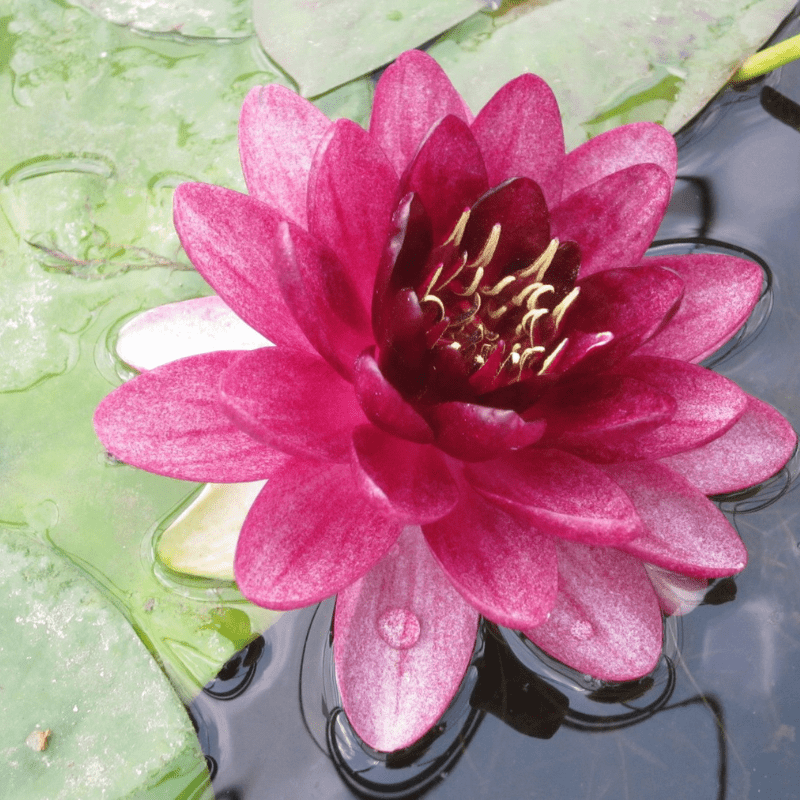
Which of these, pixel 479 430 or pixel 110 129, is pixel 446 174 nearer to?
pixel 479 430

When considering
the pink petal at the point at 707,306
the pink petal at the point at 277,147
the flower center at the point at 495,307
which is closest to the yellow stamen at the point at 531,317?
the flower center at the point at 495,307

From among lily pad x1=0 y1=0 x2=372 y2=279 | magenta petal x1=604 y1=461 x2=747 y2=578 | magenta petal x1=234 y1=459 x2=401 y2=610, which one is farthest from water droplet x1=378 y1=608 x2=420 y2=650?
lily pad x1=0 y1=0 x2=372 y2=279

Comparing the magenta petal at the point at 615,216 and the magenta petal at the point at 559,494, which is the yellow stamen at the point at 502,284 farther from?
the magenta petal at the point at 559,494

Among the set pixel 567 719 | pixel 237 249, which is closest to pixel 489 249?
pixel 237 249

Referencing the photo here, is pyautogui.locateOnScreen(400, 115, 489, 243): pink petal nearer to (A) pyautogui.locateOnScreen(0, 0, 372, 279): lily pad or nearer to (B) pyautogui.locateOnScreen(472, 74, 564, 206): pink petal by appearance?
(B) pyautogui.locateOnScreen(472, 74, 564, 206): pink petal

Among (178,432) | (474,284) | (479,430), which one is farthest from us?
(474,284)

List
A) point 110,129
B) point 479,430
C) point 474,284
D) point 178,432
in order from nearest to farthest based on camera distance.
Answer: point 479,430
point 178,432
point 474,284
point 110,129

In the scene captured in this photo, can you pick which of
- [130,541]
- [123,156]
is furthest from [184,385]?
[123,156]

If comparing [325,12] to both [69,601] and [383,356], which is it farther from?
[69,601]
